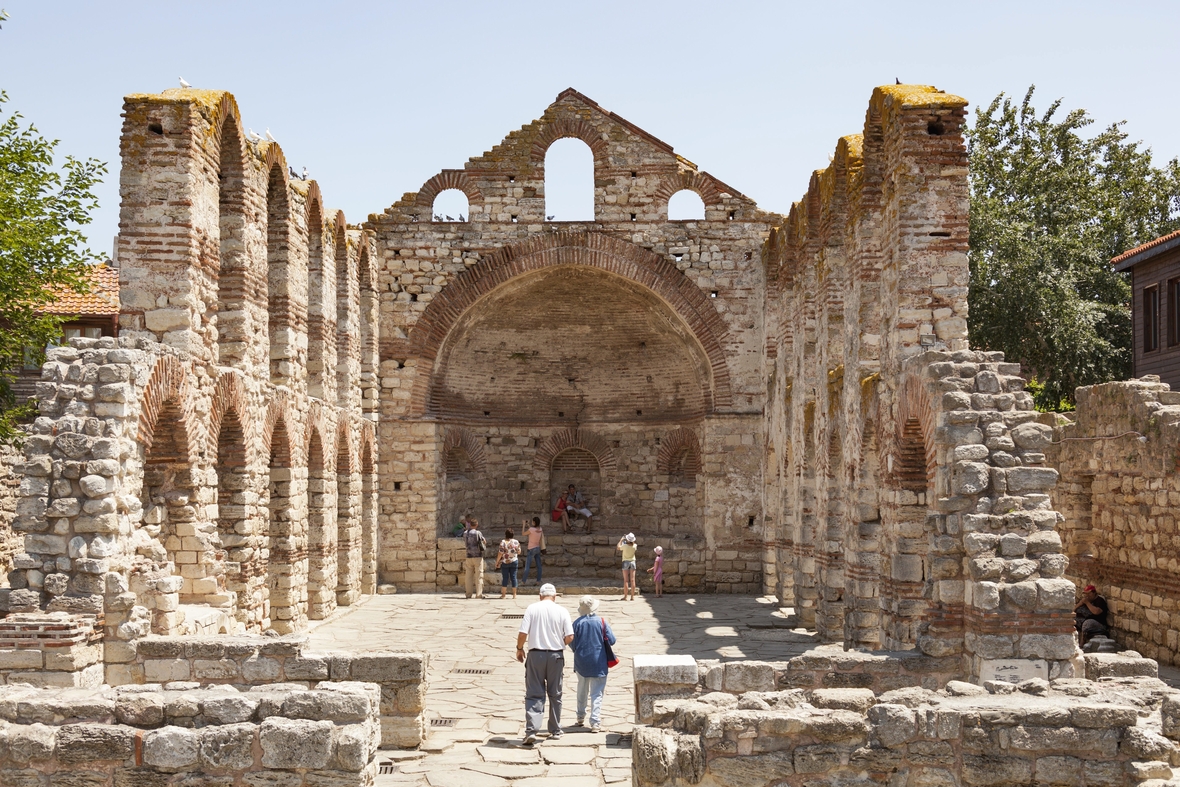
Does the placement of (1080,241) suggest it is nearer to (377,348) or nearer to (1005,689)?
(377,348)

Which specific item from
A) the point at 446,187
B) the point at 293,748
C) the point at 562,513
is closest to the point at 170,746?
the point at 293,748

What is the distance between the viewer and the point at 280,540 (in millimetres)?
13836

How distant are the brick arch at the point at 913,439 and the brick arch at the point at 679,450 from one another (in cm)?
1114

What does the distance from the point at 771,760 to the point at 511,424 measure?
1737 centimetres

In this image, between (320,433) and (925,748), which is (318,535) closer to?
(320,433)

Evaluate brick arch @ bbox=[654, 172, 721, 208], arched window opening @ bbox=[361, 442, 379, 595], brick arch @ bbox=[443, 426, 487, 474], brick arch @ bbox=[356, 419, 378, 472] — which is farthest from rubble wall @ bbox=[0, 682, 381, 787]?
brick arch @ bbox=[654, 172, 721, 208]

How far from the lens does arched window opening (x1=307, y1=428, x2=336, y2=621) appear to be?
15719mm

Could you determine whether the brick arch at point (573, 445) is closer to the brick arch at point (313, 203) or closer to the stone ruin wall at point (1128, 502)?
the brick arch at point (313, 203)

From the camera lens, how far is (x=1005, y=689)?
6461 mm

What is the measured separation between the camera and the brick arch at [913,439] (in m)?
9.45

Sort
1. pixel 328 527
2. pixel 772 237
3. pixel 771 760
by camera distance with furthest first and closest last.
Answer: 1. pixel 772 237
2. pixel 328 527
3. pixel 771 760

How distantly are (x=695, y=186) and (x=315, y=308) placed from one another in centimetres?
805

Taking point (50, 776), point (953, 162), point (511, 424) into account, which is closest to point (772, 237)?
point (511, 424)

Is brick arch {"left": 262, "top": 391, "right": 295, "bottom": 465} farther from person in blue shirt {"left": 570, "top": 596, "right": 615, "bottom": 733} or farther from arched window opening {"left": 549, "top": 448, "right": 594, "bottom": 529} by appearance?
arched window opening {"left": 549, "top": 448, "right": 594, "bottom": 529}
